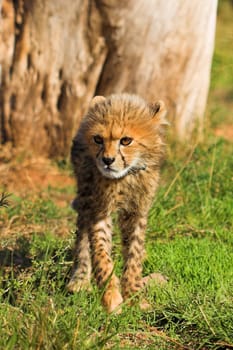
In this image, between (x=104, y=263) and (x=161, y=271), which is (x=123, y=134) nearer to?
(x=104, y=263)

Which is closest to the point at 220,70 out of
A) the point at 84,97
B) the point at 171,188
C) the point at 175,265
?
the point at 84,97

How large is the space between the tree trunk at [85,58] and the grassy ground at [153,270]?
19.9 inches

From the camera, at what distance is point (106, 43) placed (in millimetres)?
8633

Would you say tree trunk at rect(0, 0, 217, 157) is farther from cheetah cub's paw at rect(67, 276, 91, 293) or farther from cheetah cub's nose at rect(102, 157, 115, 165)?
cheetah cub's nose at rect(102, 157, 115, 165)

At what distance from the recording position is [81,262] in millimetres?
5750

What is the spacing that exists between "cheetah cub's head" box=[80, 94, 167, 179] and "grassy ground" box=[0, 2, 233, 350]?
599mm

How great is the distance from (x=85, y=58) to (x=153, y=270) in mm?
3467

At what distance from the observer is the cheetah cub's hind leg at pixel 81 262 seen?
5629mm

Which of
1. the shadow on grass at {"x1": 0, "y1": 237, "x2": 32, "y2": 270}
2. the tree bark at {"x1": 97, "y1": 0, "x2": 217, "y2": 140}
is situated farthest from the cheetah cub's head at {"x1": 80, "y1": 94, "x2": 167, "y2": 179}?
the tree bark at {"x1": 97, "y1": 0, "x2": 217, "y2": 140}

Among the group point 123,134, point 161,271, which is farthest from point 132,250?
point 123,134

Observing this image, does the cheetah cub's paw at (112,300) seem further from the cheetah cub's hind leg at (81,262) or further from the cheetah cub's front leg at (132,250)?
the cheetah cub's hind leg at (81,262)

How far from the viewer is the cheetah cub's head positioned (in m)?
5.08

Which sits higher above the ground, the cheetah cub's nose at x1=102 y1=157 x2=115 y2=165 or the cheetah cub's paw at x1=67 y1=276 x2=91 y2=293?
the cheetah cub's nose at x1=102 y1=157 x2=115 y2=165

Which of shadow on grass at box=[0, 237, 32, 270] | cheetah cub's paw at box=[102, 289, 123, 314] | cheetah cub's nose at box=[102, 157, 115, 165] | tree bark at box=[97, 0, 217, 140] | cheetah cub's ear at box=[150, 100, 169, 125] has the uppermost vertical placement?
tree bark at box=[97, 0, 217, 140]
